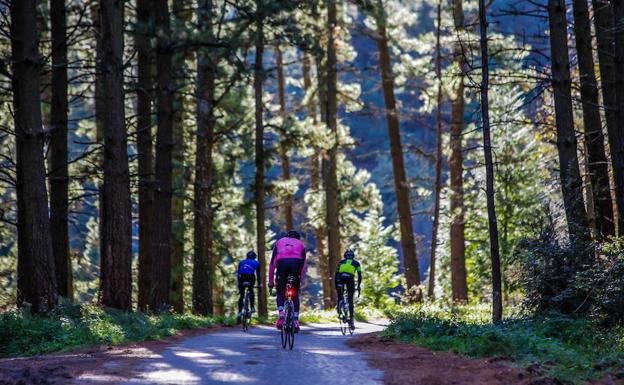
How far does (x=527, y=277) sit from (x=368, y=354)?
456 centimetres

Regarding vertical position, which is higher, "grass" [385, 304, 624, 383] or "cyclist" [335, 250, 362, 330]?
"cyclist" [335, 250, 362, 330]

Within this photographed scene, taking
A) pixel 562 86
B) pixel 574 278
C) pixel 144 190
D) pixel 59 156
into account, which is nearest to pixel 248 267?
pixel 144 190

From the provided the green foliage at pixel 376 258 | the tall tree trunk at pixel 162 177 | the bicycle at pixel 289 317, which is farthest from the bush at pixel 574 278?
the green foliage at pixel 376 258

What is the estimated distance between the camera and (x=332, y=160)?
2770 centimetres

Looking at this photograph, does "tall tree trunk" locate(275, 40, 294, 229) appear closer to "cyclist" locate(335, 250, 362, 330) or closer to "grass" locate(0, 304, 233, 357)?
"cyclist" locate(335, 250, 362, 330)

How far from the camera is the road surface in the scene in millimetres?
7984

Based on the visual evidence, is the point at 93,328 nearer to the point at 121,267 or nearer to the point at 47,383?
the point at 121,267

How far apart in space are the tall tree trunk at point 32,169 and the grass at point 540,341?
6659 millimetres

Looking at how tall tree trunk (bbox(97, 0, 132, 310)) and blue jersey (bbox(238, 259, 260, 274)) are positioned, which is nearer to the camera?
tall tree trunk (bbox(97, 0, 132, 310))

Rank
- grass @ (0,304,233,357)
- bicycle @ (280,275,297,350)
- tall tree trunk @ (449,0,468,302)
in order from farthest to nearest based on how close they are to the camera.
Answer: tall tree trunk @ (449,0,468,302) → bicycle @ (280,275,297,350) → grass @ (0,304,233,357)

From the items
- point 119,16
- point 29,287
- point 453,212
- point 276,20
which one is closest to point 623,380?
point 29,287

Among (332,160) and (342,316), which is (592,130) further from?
(332,160)

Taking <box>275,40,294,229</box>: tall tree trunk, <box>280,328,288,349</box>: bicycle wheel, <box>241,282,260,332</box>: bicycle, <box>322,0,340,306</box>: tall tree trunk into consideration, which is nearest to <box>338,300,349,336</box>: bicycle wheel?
<box>241,282,260,332</box>: bicycle

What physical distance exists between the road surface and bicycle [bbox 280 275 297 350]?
0.21 metres
